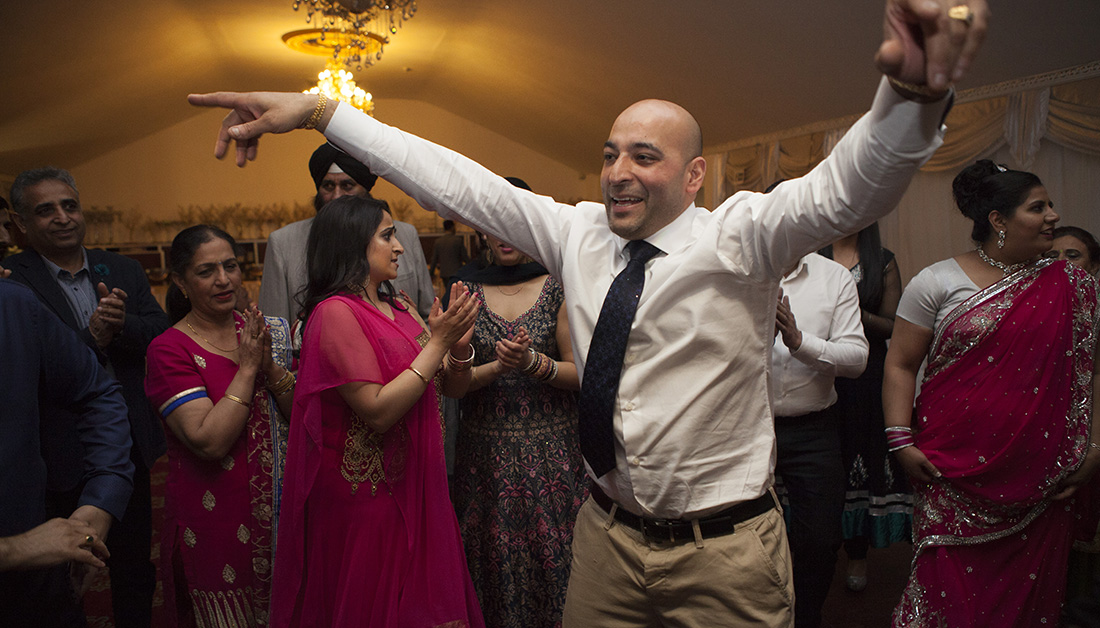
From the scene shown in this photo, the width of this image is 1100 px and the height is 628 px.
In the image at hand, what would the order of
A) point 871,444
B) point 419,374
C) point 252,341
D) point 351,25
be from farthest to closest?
point 351,25 → point 871,444 → point 252,341 → point 419,374

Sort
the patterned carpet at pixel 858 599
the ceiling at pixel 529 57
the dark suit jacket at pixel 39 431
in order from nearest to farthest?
the dark suit jacket at pixel 39 431 < the patterned carpet at pixel 858 599 < the ceiling at pixel 529 57

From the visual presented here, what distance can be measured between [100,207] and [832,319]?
962cm

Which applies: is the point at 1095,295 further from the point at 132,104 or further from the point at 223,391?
the point at 132,104

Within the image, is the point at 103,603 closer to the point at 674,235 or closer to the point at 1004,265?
the point at 674,235

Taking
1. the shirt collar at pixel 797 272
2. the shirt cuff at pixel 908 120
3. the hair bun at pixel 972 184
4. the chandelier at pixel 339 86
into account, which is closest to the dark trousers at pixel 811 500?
the shirt collar at pixel 797 272

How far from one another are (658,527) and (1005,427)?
4.09ft

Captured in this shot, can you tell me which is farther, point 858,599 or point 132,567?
point 858,599

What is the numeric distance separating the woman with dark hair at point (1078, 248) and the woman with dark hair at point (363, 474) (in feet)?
8.08

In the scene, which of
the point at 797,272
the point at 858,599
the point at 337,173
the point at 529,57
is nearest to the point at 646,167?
the point at 797,272

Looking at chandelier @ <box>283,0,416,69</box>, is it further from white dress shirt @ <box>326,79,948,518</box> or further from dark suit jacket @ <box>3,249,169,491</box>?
white dress shirt @ <box>326,79,948,518</box>

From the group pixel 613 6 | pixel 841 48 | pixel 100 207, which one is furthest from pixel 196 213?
pixel 841 48

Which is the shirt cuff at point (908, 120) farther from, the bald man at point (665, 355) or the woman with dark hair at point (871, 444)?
the woman with dark hair at point (871, 444)

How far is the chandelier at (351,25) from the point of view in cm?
543

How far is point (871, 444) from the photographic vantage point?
2.89 meters
